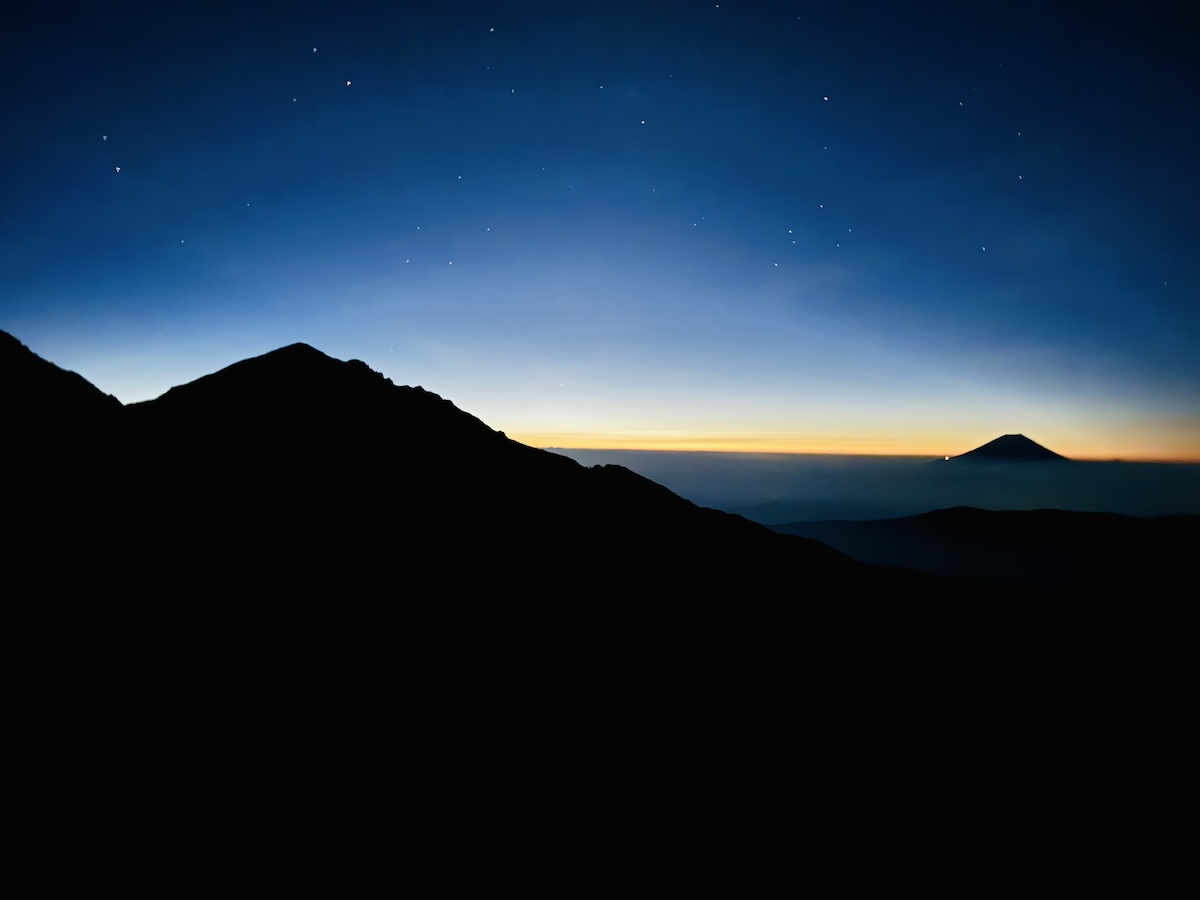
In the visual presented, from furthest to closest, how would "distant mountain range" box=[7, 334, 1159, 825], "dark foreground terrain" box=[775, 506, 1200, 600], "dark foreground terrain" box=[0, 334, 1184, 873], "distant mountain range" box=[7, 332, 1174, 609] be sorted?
"dark foreground terrain" box=[775, 506, 1200, 600], "distant mountain range" box=[7, 332, 1174, 609], "distant mountain range" box=[7, 334, 1159, 825], "dark foreground terrain" box=[0, 334, 1184, 873]

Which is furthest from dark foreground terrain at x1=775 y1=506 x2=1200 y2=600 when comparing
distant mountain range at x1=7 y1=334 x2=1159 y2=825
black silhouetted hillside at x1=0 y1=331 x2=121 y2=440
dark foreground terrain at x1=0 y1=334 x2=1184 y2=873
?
black silhouetted hillside at x1=0 y1=331 x2=121 y2=440

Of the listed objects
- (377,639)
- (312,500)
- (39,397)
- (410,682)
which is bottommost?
(410,682)

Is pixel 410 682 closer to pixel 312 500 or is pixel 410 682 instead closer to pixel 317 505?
pixel 317 505

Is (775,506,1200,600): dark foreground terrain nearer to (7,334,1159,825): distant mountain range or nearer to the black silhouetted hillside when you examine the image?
(7,334,1159,825): distant mountain range

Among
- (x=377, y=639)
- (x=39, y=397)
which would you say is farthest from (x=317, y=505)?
(x=39, y=397)

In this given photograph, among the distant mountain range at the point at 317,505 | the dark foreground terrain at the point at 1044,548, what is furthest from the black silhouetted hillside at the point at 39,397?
the dark foreground terrain at the point at 1044,548

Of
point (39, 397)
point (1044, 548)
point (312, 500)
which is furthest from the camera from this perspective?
point (1044, 548)

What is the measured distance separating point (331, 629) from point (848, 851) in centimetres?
1333

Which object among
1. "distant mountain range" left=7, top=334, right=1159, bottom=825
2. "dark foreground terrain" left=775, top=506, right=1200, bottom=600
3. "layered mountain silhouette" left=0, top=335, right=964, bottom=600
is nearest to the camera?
"distant mountain range" left=7, top=334, right=1159, bottom=825

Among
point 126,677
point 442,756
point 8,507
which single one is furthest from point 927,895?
point 8,507

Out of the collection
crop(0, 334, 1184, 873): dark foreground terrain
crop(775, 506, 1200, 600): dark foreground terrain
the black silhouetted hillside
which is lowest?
crop(775, 506, 1200, 600): dark foreground terrain

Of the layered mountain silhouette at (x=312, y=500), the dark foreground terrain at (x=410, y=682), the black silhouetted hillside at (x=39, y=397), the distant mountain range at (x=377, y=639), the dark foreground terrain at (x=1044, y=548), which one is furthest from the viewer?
the dark foreground terrain at (x=1044, y=548)

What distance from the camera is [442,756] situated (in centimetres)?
1120

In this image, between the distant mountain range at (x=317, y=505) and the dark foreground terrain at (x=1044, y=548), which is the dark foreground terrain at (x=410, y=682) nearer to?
the distant mountain range at (x=317, y=505)
